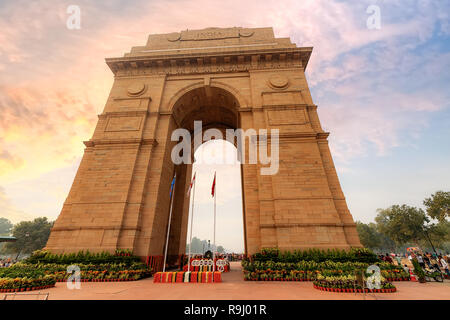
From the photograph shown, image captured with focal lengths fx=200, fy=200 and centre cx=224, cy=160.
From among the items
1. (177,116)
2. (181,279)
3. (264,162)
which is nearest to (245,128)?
(264,162)

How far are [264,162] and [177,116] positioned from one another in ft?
35.6

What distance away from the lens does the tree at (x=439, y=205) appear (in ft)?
97.9

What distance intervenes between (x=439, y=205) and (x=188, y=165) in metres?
37.8

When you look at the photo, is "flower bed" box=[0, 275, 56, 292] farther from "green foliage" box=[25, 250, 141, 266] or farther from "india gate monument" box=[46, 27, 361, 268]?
"india gate monument" box=[46, 27, 361, 268]

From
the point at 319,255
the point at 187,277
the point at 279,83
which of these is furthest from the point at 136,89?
the point at 319,255

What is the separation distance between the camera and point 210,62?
70.6ft

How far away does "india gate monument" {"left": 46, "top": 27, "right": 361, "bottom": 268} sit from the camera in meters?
14.0

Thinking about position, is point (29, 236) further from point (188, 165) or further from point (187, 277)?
point (187, 277)

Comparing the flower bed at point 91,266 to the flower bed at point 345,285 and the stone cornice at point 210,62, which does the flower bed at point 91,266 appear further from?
the stone cornice at point 210,62

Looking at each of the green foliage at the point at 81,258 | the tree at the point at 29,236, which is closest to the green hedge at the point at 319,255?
the green foliage at the point at 81,258

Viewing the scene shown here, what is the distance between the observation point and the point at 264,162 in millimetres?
16234

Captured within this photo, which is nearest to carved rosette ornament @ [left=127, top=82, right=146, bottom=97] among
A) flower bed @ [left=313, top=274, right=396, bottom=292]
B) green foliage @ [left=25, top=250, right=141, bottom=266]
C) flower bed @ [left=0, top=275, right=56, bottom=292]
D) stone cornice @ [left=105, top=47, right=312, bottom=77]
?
stone cornice @ [left=105, top=47, right=312, bottom=77]

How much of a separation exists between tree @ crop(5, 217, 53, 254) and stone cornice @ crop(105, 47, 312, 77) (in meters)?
52.3

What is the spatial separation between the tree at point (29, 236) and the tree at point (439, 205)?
263ft
